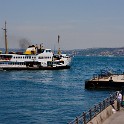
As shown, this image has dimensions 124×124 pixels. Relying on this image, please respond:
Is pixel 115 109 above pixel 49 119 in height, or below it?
above

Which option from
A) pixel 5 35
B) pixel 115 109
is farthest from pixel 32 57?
pixel 115 109

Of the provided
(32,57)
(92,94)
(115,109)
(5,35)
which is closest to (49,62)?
(32,57)

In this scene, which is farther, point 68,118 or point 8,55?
point 8,55

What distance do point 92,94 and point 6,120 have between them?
92.9 feet

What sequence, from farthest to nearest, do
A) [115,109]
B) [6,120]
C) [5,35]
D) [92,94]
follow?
[5,35], [92,94], [6,120], [115,109]

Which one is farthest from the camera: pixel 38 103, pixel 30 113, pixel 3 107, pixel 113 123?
pixel 38 103

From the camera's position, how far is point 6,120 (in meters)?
42.9

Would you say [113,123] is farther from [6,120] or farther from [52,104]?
[52,104]

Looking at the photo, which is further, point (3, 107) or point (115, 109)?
point (3, 107)

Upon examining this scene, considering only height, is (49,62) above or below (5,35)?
below

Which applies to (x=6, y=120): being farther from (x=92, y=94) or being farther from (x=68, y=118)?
(x=92, y=94)

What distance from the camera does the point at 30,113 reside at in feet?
155

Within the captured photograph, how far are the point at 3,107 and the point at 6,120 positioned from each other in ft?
33.3

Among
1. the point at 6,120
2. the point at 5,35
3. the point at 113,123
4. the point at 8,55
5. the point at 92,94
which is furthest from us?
the point at 5,35
